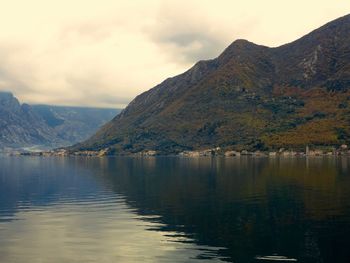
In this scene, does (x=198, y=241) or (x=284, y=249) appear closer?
(x=284, y=249)

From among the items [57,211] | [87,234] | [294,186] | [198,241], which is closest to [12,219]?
[57,211]

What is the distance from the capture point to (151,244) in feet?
245

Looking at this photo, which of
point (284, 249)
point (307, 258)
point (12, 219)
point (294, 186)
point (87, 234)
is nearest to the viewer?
point (307, 258)

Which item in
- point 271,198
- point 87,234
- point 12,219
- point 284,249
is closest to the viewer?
point 284,249

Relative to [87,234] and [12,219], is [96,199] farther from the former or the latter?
[87,234]

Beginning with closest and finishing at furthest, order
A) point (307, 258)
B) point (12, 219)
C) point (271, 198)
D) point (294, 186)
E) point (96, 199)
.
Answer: point (307, 258) < point (12, 219) < point (271, 198) < point (96, 199) < point (294, 186)

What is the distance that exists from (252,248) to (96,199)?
7698 cm

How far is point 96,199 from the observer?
457ft

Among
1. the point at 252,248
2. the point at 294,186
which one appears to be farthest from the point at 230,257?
the point at 294,186

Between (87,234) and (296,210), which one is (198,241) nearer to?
(87,234)

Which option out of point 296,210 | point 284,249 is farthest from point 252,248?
point 296,210

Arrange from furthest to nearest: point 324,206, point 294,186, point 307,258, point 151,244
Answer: point 294,186, point 324,206, point 151,244, point 307,258

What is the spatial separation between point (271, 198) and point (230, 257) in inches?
2582

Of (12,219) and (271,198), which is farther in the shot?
(271,198)
